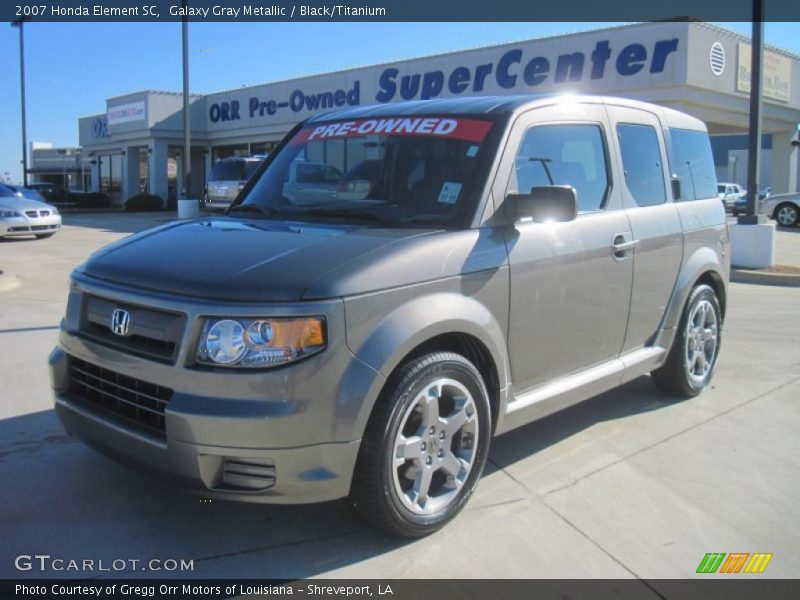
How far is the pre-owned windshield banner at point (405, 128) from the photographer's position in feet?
12.7

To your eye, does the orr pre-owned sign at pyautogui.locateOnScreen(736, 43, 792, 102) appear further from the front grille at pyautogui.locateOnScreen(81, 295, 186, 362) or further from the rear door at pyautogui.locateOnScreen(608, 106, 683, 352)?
the front grille at pyautogui.locateOnScreen(81, 295, 186, 362)

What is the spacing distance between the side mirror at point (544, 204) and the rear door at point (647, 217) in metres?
1.03

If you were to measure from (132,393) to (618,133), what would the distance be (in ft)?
10.5

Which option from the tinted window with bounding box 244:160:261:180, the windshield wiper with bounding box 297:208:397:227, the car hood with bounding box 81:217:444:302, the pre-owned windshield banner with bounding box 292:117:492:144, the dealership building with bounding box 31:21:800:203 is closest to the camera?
the car hood with bounding box 81:217:444:302

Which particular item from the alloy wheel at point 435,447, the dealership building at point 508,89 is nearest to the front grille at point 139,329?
the alloy wheel at point 435,447

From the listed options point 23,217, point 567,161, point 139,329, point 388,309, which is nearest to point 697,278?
point 567,161

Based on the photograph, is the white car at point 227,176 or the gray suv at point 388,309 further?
the white car at point 227,176

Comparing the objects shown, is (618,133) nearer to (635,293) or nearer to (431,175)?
(635,293)

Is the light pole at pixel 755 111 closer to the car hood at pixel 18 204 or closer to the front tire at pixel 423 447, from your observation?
the front tire at pixel 423 447

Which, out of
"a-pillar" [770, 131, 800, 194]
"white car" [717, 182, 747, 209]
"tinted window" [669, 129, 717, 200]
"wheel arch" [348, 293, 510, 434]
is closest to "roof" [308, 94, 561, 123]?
"wheel arch" [348, 293, 510, 434]

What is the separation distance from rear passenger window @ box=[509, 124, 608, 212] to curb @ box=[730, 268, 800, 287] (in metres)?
8.48

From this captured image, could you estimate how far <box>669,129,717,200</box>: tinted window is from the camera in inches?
206

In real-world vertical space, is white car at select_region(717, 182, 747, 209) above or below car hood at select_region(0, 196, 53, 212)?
above

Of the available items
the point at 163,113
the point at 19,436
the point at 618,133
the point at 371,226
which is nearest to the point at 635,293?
the point at 618,133
